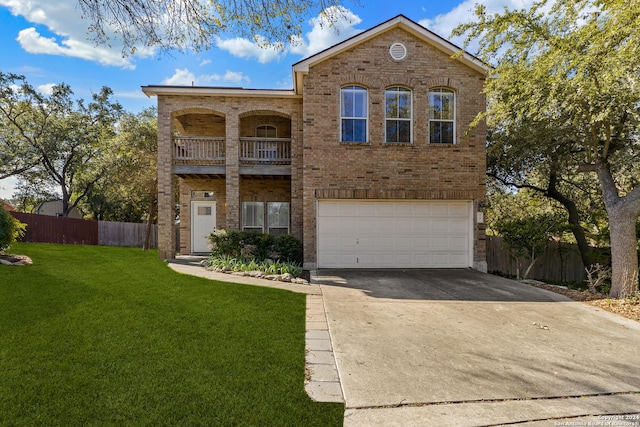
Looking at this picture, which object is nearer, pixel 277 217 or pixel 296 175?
pixel 296 175

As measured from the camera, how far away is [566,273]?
41.8 feet

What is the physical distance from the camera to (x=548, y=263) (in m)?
Result: 12.6

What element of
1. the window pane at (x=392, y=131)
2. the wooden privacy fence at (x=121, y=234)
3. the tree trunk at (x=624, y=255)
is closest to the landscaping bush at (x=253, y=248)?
the window pane at (x=392, y=131)

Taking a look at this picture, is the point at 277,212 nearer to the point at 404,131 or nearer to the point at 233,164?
the point at 233,164

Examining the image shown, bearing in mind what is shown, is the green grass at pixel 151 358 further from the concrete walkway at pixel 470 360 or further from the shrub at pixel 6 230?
the shrub at pixel 6 230

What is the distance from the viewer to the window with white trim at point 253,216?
13.5 m

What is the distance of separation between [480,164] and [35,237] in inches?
846

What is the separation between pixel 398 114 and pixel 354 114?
1395 millimetres

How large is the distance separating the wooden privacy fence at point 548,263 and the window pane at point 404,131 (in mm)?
4969

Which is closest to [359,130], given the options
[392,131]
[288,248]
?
[392,131]

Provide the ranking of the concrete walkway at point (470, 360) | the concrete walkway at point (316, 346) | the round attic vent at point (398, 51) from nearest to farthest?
the concrete walkway at point (470, 360), the concrete walkway at point (316, 346), the round attic vent at point (398, 51)

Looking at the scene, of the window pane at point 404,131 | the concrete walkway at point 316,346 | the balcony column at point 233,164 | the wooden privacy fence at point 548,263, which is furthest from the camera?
the wooden privacy fence at point 548,263

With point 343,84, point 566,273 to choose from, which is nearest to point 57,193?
point 343,84

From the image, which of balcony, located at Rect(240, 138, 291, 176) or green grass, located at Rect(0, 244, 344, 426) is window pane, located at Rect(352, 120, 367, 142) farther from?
green grass, located at Rect(0, 244, 344, 426)
